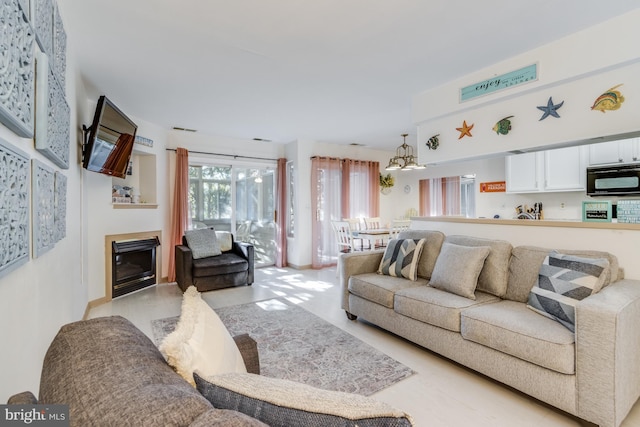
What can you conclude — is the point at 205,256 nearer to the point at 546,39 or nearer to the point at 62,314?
the point at 62,314

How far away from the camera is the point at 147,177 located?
15.1ft

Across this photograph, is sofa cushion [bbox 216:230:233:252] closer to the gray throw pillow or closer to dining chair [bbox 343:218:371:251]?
the gray throw pillow

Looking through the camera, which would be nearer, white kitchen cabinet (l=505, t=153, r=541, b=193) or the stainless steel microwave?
the stainless steel microwave

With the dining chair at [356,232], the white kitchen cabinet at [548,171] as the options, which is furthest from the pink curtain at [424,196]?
the white kitchen cabinet at [548,171]

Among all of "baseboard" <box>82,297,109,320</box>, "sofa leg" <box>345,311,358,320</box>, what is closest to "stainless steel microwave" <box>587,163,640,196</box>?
"sofa leg" <box>345,311,358,320</box>

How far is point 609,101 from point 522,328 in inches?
71.9

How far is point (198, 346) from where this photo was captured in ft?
2.58

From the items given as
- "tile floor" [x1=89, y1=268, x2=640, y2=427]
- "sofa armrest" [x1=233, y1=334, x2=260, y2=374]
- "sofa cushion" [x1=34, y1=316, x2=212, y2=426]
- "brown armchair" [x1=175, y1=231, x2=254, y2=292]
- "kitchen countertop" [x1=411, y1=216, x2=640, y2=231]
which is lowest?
"tile floor" [x1=89, y1=268, x2=640, y2=427]

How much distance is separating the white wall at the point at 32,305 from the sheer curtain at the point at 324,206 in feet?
12.5

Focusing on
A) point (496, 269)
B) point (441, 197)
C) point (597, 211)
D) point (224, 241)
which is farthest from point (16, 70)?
point (441, 197)

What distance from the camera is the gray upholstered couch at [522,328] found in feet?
5.00

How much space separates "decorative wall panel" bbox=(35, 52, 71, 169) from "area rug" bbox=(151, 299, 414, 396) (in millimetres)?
1736

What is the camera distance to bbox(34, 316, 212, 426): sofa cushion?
1.64 feet

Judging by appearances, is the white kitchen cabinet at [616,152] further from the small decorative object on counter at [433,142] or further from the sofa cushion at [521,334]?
the sofa cushion at [521,334]
